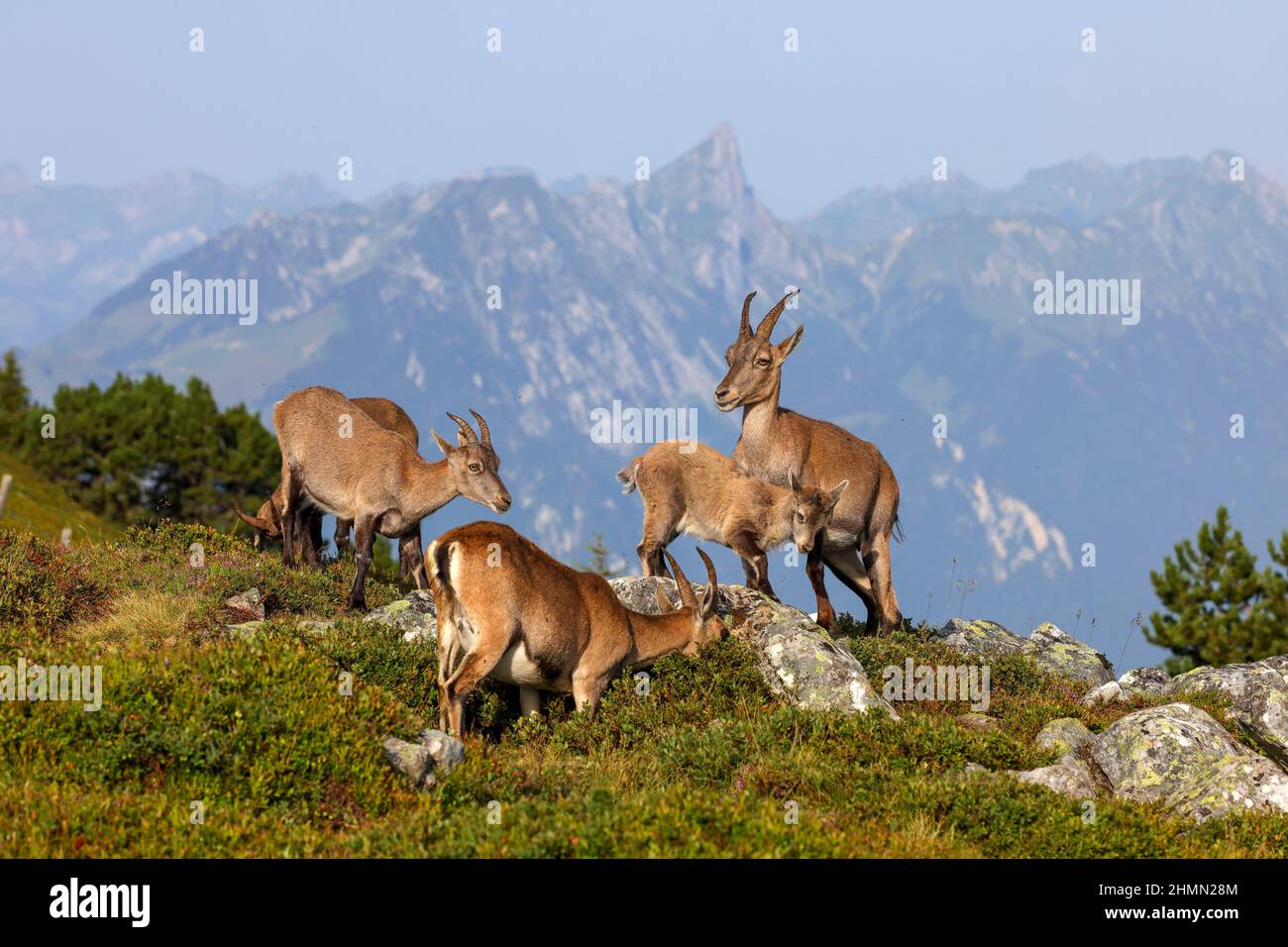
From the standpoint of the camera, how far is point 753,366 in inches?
742

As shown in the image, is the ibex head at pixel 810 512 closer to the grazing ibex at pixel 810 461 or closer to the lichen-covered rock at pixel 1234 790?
the grazing ibex at pixel 810 461

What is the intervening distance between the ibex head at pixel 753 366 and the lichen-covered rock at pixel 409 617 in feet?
16.9

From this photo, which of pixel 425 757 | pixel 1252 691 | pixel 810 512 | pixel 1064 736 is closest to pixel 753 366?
pixel 810 512

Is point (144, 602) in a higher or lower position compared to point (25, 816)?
higher

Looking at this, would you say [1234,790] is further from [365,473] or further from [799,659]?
[365,473]

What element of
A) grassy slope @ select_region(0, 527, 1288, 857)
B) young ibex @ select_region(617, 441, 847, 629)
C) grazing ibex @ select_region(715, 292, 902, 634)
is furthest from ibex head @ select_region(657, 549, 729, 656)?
grazing ibex @ select_region(715, 292, 902, 634)

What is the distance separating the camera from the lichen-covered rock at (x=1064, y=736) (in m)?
13.8

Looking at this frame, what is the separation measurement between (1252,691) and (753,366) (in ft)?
25.9

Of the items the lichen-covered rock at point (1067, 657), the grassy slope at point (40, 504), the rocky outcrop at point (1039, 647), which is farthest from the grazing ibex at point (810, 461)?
the grassy slope at point (40, 504)

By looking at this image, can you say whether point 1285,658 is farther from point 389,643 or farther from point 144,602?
point 144,602
